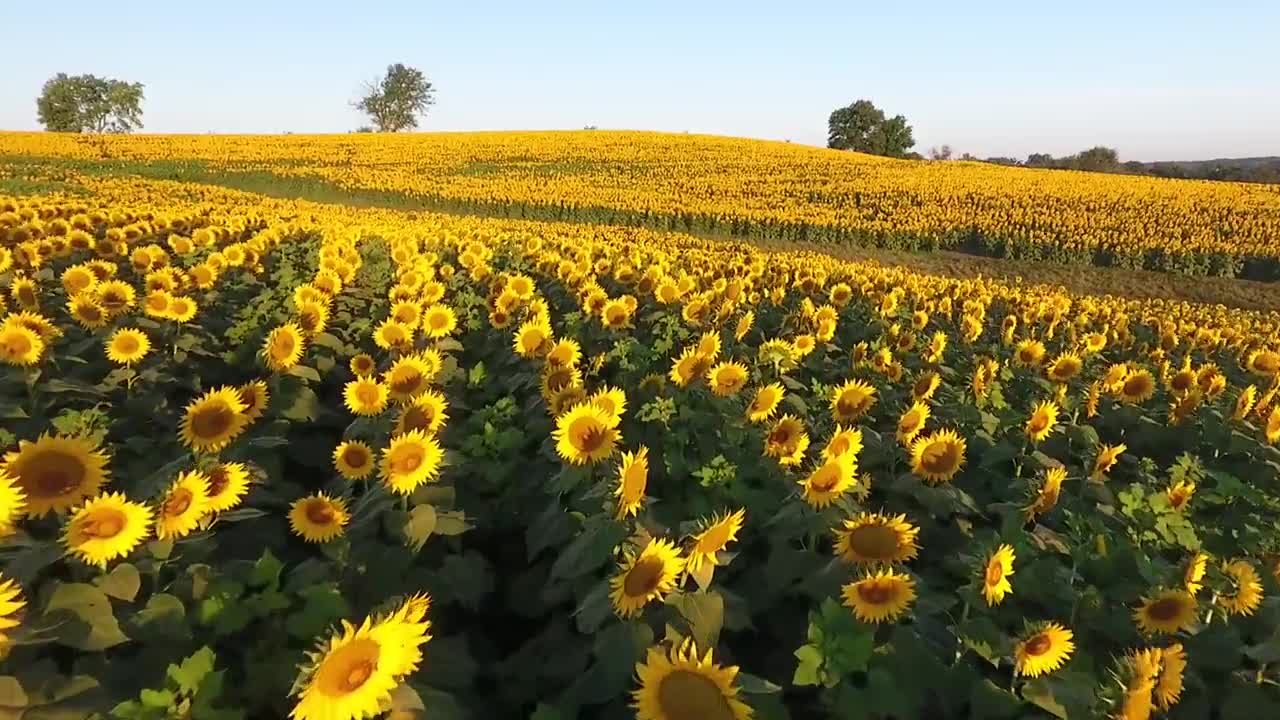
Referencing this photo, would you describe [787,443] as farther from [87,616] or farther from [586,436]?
[87,616]

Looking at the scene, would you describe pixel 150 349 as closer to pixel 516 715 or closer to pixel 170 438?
pixel 170 438

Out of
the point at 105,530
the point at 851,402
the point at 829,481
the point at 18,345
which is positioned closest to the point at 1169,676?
the point at 829,481

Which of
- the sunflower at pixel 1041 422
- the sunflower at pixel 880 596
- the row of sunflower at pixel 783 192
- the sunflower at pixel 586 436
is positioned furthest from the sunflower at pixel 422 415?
the row of sunflower at pixel 783 192

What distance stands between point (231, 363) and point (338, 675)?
15.4ft

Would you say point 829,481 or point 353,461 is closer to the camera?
point 829,481

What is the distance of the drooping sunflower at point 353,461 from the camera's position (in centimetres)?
339

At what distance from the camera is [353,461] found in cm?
344

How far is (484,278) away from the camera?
798 cm

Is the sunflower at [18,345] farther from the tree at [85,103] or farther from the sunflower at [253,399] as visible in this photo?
the tree at [85,103]

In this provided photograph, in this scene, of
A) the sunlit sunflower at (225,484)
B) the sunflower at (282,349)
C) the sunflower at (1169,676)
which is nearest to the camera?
the sunflower at (1169,676)

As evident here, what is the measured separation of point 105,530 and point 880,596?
2488mm

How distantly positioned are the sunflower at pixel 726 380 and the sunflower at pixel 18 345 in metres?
3.93

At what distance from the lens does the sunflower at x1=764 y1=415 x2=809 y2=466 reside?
11.3ft

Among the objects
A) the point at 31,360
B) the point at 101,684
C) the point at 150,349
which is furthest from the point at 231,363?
the point at 101,684
